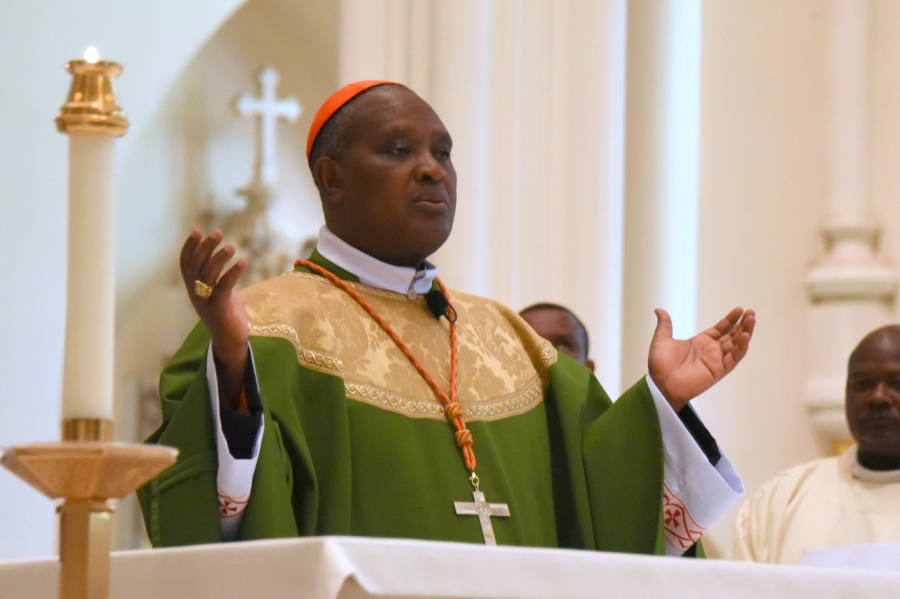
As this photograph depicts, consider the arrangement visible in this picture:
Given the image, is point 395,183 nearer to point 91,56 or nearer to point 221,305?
point 221,305

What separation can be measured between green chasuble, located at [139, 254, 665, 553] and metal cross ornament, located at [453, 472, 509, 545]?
0.01 m

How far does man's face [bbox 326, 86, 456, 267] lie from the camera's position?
3.18 m

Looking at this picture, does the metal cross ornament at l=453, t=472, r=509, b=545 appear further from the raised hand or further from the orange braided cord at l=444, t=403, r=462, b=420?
the raised hand

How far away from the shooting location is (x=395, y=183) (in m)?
3.19

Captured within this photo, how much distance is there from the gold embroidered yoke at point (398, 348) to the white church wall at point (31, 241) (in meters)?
3.89

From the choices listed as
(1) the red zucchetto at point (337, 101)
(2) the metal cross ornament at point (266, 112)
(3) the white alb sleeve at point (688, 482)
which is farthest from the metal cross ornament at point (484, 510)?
(2) the metal cross ornament at point (266, 112)

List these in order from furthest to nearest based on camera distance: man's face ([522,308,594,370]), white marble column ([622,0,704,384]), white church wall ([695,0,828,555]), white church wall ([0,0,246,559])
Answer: white church wall ([695,0,828,555]) < white church wall ([0,0,246,559]) < white marble column ([622,0,704,384]) < man's face ([522,308,594,370])

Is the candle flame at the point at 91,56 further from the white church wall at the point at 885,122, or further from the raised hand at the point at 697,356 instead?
the white church wall at the point at 885,122

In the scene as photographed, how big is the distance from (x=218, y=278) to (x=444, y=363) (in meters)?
0.98

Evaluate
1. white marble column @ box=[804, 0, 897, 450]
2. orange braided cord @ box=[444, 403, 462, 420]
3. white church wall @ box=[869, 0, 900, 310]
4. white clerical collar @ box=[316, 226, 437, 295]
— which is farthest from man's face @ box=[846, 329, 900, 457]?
orange braided cord @ box=[444, 403, 462, 420]

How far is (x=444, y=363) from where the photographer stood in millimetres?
3256

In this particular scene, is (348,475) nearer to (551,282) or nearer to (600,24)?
(551,282)

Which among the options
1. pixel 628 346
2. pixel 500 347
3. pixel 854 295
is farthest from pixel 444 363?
pixel 854 295

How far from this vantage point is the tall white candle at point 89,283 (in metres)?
1.61
